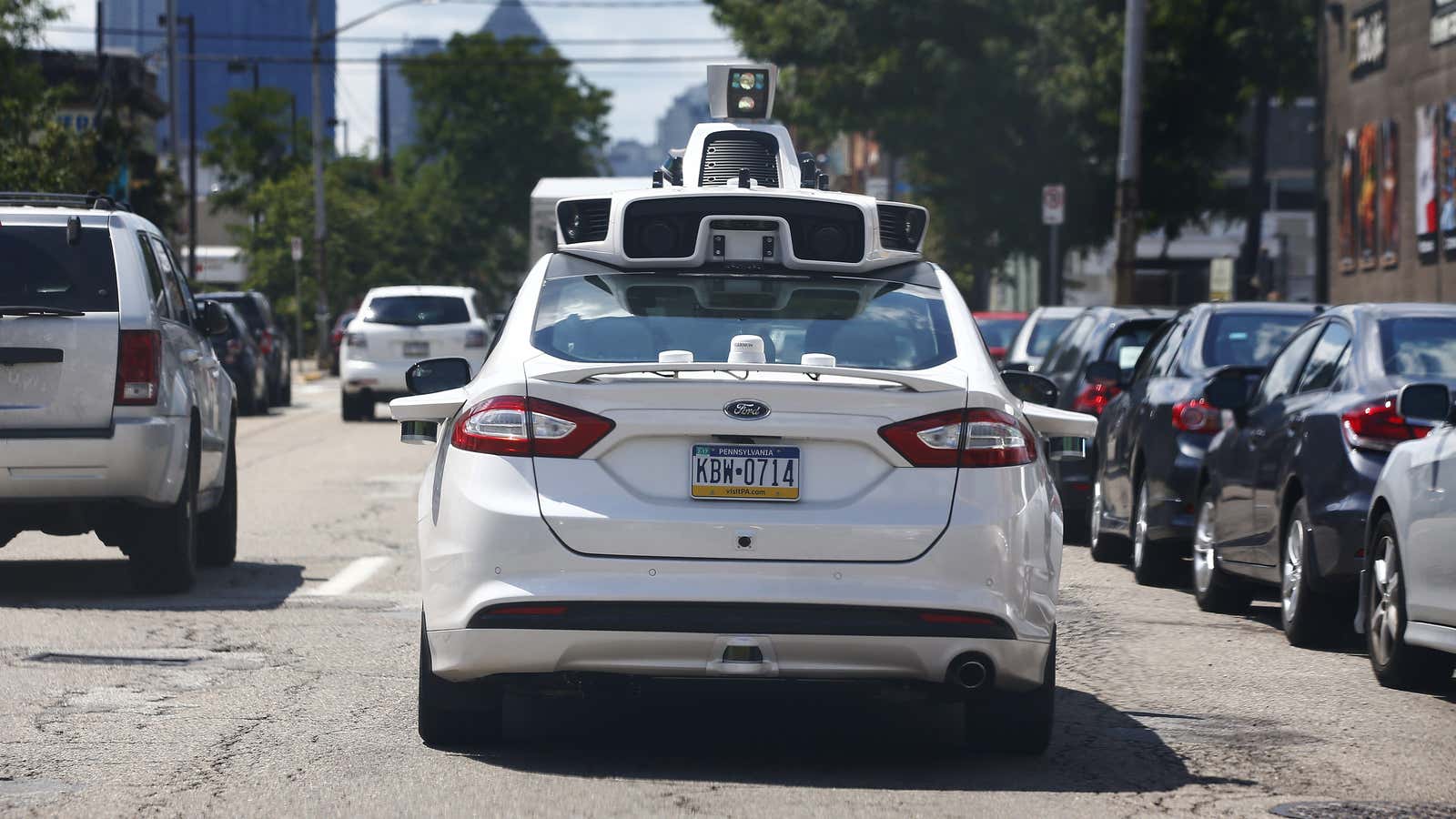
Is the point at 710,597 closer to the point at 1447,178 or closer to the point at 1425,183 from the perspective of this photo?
the point at 1447,178

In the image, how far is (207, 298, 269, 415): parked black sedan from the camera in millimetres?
31547

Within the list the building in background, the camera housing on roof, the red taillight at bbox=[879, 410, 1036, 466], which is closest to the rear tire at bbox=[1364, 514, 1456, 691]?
the red taillight at bbox=[879, 410, 1036, 466]

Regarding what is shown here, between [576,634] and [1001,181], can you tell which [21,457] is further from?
[1001,181]

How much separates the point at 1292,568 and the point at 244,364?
2386 cm

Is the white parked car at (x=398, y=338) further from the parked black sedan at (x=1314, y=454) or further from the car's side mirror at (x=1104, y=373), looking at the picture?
the parked black sedan at (x=1314, y=454)

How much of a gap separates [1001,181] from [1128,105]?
58.7 ft

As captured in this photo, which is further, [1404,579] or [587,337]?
[1404,579]

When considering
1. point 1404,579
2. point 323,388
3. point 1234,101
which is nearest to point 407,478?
point 1404,579

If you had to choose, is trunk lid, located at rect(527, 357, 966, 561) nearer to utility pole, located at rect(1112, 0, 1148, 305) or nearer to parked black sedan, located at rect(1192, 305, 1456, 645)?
parked black sedan, located at rect(1192, 305, 1456, 645)

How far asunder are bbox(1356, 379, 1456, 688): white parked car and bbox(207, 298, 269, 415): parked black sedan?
76.7ft

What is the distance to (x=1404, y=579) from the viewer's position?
28.0ft

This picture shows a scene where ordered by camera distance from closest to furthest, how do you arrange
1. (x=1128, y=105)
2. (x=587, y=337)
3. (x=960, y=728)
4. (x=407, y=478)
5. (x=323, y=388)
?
(x=587, y=337) < (x=960, y=728) < (x=407, y=478) < (x=1128, y=105) < (x=323, y=388)

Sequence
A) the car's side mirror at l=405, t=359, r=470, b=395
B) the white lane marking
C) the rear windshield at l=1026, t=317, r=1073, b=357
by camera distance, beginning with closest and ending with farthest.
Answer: the car's side mirror at l=405, t=359, r=470, b=395, the white lane marking, the rear windshield at l=1026, t=317, r=1073, b=357

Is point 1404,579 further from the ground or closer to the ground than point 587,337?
closer to the ground
